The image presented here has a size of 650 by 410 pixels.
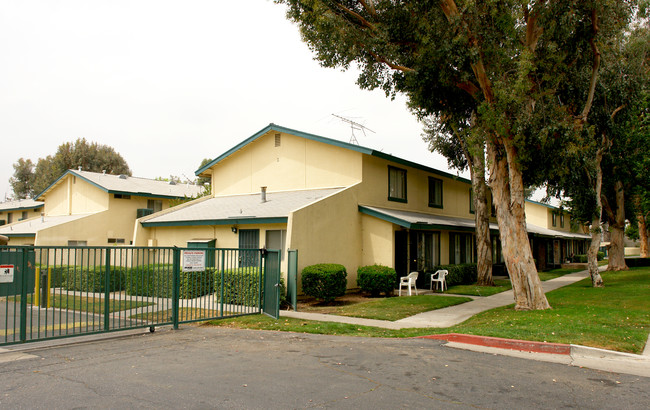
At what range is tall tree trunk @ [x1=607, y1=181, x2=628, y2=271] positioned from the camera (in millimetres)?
30984

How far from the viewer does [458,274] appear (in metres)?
22.5

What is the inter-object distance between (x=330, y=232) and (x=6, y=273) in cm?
1099

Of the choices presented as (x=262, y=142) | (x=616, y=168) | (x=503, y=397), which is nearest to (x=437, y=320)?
(x=503, y=397)

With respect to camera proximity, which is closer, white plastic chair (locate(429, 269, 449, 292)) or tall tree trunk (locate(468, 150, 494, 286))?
white plastic chair (locate(429, 269, 449, 292))

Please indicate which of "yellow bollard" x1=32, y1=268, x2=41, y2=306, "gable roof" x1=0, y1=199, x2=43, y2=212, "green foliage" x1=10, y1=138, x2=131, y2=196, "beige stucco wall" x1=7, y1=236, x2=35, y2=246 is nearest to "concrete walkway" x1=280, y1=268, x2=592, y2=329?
"yellow bollard" x1=32, y1=268, x2=41, y2=306

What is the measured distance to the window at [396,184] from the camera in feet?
71.4

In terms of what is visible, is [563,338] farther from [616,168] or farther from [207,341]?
[616,168]

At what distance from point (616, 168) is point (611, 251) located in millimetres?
9583

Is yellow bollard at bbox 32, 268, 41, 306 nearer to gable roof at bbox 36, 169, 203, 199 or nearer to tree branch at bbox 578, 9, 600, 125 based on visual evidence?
tree branch at bbox 578, 9, 600, 125

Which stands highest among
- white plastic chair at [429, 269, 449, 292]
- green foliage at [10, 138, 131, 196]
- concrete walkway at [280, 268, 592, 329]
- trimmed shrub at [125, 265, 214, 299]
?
green foliage at [10, 138, 131, 196]

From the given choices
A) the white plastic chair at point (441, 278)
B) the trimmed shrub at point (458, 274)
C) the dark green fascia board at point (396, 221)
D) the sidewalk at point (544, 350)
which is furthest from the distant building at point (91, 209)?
the sidewalk at point (544, 350)

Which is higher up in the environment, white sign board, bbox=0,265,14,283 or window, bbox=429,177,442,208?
window, bbox=429,177,442,208

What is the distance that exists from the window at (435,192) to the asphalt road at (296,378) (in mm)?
16900

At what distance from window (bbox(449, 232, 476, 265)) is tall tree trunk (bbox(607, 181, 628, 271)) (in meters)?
11.5
